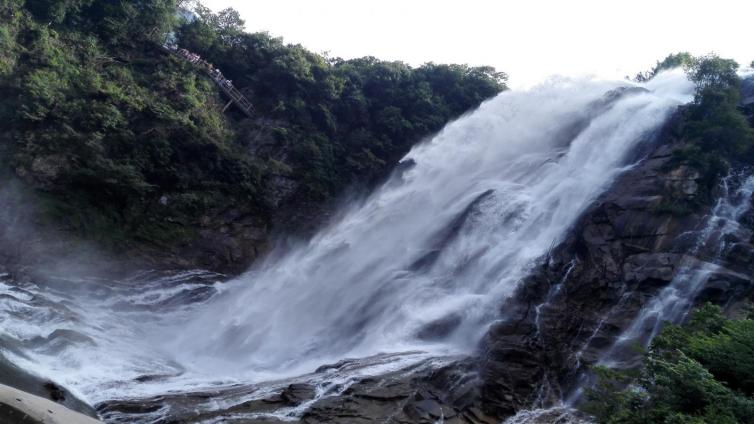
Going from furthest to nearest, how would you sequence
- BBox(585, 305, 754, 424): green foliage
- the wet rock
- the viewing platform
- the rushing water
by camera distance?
the viewing platform → the rushing water → the wet rock → BBox(585, 305, 754, 424): green foliage

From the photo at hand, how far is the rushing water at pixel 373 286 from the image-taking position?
14.4 meters

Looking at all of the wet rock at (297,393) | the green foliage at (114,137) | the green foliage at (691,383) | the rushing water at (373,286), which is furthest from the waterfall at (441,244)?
the green foliage at (691,383)

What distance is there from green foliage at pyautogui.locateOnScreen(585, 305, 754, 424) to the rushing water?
540cm

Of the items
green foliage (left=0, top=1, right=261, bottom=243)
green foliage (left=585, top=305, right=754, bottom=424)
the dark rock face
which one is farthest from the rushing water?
green foliage (left=585, top=305, right=754, bottom=424)

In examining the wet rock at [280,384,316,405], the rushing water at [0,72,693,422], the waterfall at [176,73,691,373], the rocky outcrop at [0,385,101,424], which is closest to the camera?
the rocky outcrop at [0,385,101,424]

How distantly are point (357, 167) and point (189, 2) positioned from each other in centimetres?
1800

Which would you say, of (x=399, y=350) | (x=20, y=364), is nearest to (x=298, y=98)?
(x=399, y=350)

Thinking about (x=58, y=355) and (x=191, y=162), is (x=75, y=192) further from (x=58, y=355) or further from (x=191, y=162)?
(x=58, y=355)

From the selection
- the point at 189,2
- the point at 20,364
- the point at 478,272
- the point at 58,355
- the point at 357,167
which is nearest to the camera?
the point at 20,364

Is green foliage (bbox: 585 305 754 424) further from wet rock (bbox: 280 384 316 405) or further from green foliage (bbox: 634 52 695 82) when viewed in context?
green foliage (bbox: 634 52 695 82)

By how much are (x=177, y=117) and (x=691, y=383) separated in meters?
20.2

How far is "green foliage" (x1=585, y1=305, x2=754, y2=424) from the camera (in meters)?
7.43

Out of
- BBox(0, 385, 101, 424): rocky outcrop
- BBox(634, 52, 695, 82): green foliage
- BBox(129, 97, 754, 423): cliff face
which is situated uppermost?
BBox(634, 52, 695, 82): green foliage

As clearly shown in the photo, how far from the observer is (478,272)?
17281 mm
